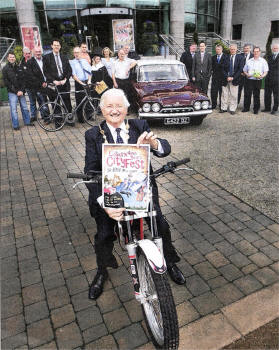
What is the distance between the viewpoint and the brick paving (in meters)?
2.71

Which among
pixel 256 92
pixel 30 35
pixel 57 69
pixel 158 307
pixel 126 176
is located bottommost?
pixel 158 307

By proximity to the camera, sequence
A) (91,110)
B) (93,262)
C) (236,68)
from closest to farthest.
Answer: (93,262) < (91,110) < (236,68)

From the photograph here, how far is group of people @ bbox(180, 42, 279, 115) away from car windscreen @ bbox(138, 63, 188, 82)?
0.96 meters

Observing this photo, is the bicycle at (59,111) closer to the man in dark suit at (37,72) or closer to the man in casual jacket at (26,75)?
the man in dark suit at (37,72)

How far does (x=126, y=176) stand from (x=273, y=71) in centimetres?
923

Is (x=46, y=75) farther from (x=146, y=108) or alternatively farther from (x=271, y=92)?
(x=271, y=92)

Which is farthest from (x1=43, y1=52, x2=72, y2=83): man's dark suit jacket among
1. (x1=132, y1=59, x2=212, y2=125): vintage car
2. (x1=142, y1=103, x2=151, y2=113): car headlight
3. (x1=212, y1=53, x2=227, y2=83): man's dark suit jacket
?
(x1=212, y1=53, x2=227, y2=83): man's dark suit jacket

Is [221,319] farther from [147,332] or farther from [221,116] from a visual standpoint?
[221,116]

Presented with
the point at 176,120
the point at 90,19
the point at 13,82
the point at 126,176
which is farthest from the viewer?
the point at 90,19

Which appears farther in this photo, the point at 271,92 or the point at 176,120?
the point at 271,92

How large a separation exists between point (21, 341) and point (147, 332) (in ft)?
3.63

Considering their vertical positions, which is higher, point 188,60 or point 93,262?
point 188,60

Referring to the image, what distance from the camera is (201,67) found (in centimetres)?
991

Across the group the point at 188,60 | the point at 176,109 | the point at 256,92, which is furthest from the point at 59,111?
the point at 256,92
